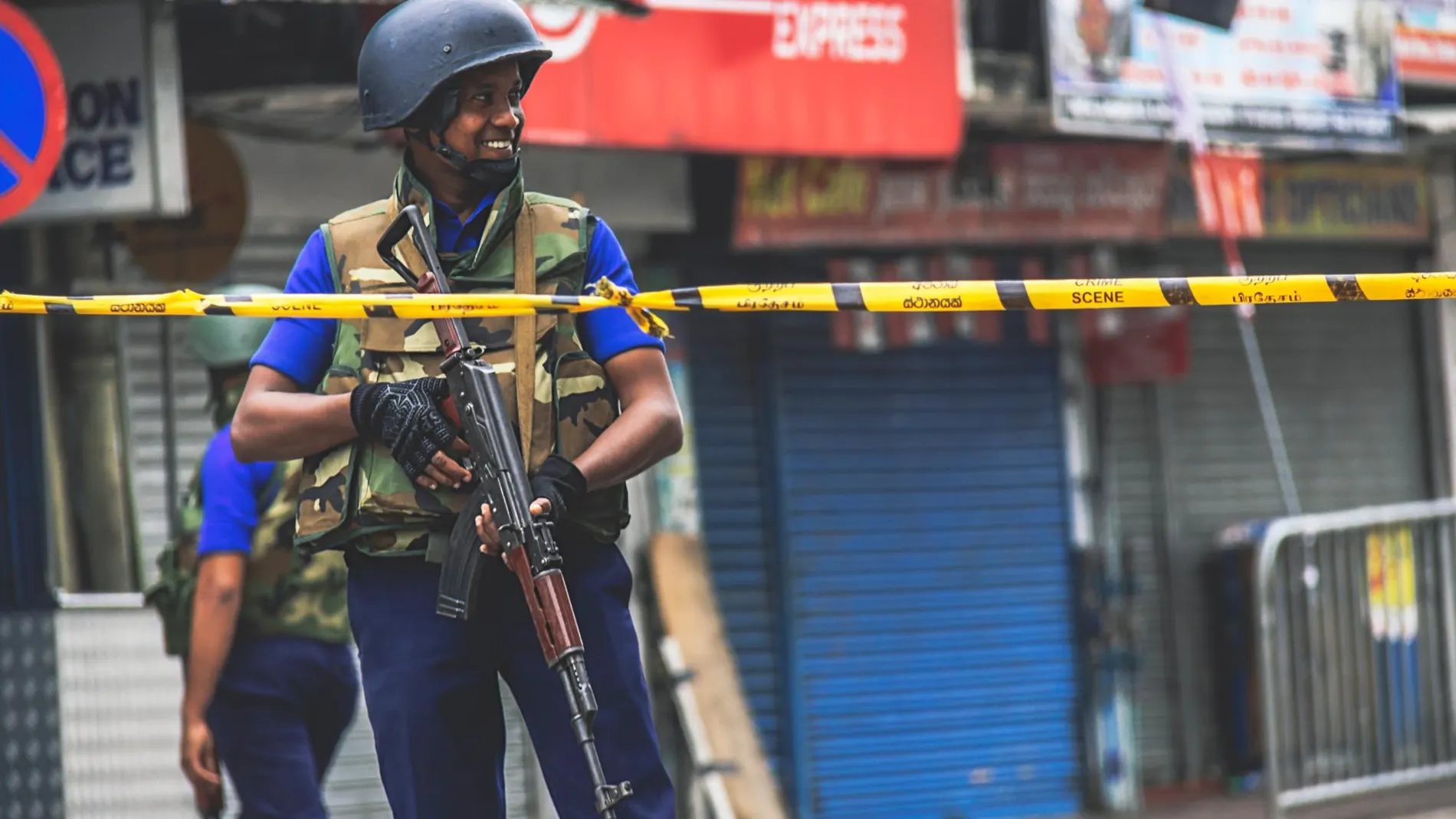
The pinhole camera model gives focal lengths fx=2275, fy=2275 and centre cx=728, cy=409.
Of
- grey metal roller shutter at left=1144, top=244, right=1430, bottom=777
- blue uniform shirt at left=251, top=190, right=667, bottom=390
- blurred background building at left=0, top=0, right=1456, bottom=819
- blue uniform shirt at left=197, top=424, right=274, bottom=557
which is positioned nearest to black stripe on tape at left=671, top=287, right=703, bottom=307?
blue uniform shirt at left=251, top=190, right=667, bottom=390

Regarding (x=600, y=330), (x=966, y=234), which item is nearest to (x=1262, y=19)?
(x=966, y=234)

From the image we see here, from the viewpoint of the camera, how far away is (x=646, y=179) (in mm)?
9133

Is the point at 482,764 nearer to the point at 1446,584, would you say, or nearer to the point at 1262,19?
the point at 1446,584

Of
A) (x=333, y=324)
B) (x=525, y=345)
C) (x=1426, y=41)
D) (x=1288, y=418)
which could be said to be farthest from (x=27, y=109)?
(x=1426, y=41)

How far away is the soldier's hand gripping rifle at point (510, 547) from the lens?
11.7ft

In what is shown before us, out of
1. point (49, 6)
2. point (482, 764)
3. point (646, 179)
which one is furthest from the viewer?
point (646, 179)

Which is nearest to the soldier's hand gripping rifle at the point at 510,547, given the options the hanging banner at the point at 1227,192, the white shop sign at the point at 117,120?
the white shop sign at the point at 117,120

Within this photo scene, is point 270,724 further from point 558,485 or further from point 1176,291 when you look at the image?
point 1176,291

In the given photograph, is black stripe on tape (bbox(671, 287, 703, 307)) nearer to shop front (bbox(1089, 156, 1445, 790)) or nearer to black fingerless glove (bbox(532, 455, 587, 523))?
black fingerless glove (bbox(532, 455, 587, 523))

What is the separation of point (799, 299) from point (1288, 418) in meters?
8.34

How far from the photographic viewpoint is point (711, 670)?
843 cm

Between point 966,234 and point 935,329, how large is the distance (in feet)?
1.90

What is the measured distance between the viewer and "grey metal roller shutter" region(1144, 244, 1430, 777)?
11.5 m

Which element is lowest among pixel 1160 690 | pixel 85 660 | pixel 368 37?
pixel 1160 690
